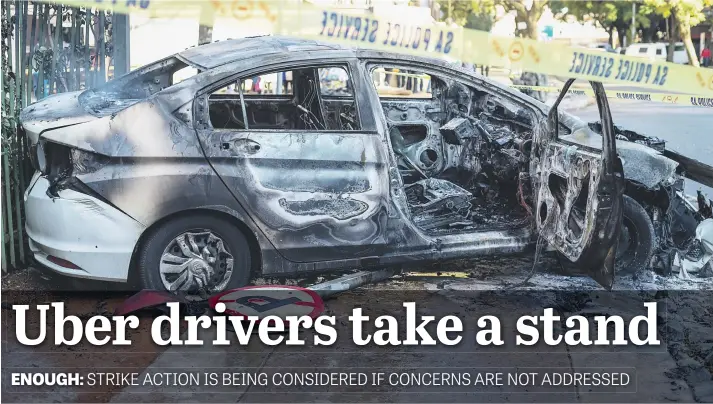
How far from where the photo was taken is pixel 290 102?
191 inches

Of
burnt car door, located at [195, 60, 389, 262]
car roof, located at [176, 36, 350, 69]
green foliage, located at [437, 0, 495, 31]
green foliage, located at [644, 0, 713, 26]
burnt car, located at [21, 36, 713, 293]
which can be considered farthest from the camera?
green foliage, located at [644, 0, 713, 26]

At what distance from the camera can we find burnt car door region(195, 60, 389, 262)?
416cm

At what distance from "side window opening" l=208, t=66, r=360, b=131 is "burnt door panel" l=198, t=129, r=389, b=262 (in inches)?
4.5

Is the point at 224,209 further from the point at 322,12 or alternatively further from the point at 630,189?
the point at 630,189

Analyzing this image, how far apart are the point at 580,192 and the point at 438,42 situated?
984 mm

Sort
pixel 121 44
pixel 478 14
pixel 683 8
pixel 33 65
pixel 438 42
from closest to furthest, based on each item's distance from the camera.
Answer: pixel 438 42 < pixel 33 65 < pixel 121 44 < pixel 478 14 < pixel 683 8

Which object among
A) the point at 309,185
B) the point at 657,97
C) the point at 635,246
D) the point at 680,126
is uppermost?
the point at 657,97

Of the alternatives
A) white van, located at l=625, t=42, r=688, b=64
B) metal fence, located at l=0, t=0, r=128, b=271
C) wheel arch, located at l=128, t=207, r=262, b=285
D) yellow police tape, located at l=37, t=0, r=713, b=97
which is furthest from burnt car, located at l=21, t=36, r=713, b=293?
white van, located at l=625, t=42, r=688, b=64

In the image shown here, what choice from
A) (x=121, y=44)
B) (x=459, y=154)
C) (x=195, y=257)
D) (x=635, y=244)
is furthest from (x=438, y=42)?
(x=121, y=44)

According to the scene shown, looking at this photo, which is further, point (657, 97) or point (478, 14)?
point (478, 14)

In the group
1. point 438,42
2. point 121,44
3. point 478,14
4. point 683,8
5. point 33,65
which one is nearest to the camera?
point 438,42

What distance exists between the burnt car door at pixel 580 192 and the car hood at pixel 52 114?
2183mm

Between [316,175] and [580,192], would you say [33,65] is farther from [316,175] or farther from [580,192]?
[580,192]

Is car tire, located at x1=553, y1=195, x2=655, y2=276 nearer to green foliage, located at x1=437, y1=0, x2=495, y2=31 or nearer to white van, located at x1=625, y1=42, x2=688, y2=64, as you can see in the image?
white van, located at x1=625, y1=42, x2=688, y2=64
